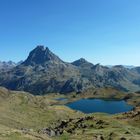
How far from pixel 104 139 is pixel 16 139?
24259 mm

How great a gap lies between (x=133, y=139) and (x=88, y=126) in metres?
35.9

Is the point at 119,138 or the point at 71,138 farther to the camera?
the point at 71,138

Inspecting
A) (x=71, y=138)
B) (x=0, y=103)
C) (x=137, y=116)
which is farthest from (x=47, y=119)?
(x=71, y=138)

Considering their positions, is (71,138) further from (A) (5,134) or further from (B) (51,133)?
(A) (5,134)

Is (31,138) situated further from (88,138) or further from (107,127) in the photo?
(107,127)

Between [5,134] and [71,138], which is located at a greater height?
[5,134]

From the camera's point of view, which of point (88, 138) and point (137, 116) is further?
point (137, 116)

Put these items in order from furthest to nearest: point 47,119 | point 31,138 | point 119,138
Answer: point 47,119, point 119,138, point 31,138

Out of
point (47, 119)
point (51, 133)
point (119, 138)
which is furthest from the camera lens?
point (47, 119)

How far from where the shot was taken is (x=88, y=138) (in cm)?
6706

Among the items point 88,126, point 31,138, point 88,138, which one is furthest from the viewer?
point 88,126

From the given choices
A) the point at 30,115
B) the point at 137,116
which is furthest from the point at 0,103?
the point at 137,116

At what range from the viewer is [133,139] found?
57.8m

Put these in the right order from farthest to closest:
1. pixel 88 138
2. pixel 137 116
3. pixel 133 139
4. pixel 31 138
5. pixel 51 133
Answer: pixel 137 116
pixel 51 133
pixel 88 138
pixel 133 139
pixel 31 138
